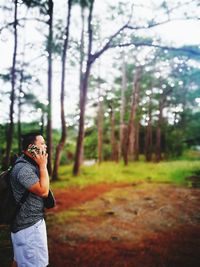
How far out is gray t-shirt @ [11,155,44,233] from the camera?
10.6 feet

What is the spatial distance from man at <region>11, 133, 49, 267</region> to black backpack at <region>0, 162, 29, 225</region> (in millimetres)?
42

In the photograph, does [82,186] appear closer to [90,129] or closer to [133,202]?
[133,202]

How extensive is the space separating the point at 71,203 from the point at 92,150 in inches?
868

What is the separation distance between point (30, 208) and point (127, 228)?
5350mm

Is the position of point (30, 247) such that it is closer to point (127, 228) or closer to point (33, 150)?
point (33, 150)

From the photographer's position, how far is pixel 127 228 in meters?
8.09

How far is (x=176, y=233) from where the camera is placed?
7.46m

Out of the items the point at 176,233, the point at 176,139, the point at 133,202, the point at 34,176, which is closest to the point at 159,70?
the point at 176,139

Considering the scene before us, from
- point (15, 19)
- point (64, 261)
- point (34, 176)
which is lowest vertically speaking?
point (64, 261)

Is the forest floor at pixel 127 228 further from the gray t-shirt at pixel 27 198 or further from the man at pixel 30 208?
the gray t-shirt at pixel 27 198

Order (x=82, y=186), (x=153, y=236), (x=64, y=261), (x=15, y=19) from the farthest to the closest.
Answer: (x=82, y=186) < (x=15, y=19) < (x=153, y=236) < (x=64, y=261)

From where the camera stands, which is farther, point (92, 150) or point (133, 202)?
point (92, 150)

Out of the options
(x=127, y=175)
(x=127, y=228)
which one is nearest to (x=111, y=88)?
(x=127, y=175)

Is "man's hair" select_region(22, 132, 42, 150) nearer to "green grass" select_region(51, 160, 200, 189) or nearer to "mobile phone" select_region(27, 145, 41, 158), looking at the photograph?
"mobile phone" select_region(27, 145, 41, 158)
